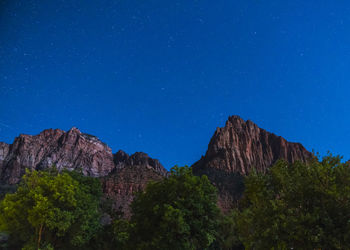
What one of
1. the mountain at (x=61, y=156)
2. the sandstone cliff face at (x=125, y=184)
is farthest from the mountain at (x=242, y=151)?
the sandstone cliff face at (x=125, y=184)

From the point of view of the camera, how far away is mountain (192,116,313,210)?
126 m

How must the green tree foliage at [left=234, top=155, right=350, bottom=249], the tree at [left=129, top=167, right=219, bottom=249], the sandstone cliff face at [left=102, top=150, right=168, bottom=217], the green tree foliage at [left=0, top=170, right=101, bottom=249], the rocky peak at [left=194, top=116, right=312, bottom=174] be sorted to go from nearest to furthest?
the green tree foliage at [left=234, top=155, right=350, bottom=249] → the tree at [left=129, top=167, right=219, bottom=249] → the green tree foliage at [left=0, top=170, right=101, bottom=249] → the sandstone cliff face at [left=102, top=150, right=168, bottom=217] → the rocky peak at [left=194, top=116, right=312, bottom=174]

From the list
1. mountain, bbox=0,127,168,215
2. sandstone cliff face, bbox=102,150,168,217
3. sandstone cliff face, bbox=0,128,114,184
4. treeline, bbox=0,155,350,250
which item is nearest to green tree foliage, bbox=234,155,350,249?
treeline, bbox=0,155,350,250

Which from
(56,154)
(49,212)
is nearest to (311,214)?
(49,212)

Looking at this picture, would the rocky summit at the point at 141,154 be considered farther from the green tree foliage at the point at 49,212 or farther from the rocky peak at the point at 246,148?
the green tree foliage at the point at 49,212

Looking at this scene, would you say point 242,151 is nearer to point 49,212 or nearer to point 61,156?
point 61,156

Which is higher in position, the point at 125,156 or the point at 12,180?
the point at 125,156

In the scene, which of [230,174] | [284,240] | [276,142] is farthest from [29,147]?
[284,240]

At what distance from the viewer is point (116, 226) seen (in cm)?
3775

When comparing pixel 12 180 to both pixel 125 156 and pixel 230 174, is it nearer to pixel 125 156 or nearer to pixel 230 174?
pixel 125 156

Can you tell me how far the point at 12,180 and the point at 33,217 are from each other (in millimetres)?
121736

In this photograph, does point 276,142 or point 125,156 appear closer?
point 276,142

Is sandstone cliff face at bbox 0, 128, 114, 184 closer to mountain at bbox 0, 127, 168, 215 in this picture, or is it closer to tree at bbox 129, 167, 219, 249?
mountain at bbox 0, 127, 168, 215

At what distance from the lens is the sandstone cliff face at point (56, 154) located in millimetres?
145250
